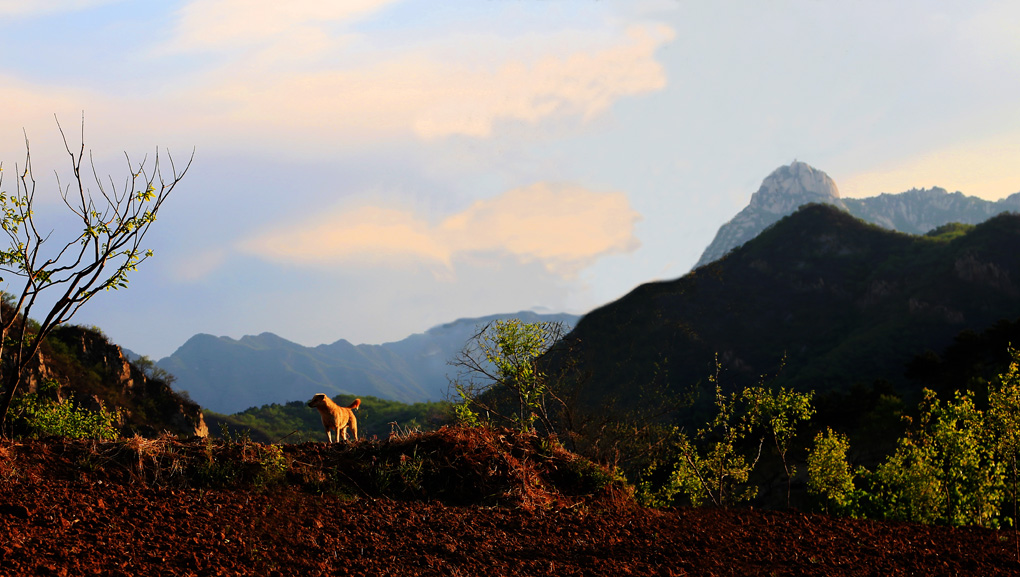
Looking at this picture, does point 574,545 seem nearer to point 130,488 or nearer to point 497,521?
point 497,521

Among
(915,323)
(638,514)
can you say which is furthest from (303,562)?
(915,323)

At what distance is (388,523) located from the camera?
824 cm

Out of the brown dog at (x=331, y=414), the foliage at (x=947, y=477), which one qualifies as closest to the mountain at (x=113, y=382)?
the brown dog at (x=331, y=414)

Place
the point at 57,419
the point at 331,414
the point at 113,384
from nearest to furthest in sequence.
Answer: the point at 331,414 < the point at 57,419 < the point at 113,384

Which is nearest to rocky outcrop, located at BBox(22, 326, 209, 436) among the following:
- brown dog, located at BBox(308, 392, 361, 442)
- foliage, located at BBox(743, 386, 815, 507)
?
brown dog, located at BBox(308, 392, 361, 442)

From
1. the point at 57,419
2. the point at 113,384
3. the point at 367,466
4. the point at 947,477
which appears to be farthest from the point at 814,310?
the point at 57,419

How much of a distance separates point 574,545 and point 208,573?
4.27m

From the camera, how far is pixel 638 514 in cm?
1024

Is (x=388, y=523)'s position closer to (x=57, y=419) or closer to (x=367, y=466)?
(x=367, y=466)

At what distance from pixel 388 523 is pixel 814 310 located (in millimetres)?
101994

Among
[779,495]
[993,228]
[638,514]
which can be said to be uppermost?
[993,228]

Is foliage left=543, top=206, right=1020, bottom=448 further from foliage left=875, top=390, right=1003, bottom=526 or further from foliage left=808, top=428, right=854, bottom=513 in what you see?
foliage left=808, top=428, right=854, bottom=513

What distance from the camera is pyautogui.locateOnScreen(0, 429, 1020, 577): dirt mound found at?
665 cm

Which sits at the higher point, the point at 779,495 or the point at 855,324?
the point at 855,324
